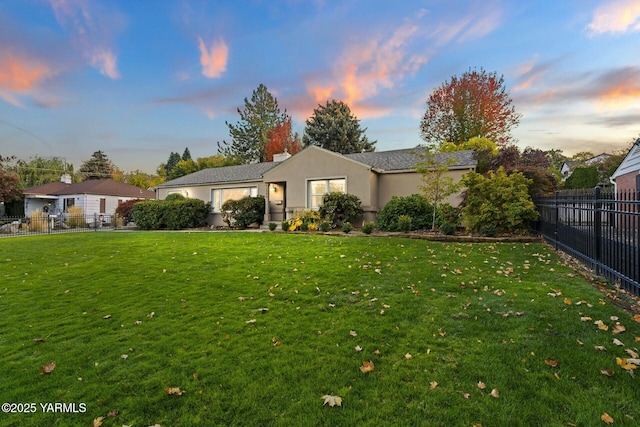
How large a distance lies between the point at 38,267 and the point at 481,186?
13.1m

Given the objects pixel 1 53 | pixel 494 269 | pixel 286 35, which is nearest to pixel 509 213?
pixel 494 269

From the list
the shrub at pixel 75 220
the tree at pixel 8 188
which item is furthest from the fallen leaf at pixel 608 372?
the tree at pixel 8 188

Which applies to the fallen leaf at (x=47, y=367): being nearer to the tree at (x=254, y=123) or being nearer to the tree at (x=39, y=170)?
the tree at (x=254, y=123)

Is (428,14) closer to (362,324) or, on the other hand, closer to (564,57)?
(564,57)

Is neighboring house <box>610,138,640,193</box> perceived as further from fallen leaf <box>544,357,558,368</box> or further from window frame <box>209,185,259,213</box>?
window frame <box>209,185,259,213</box>

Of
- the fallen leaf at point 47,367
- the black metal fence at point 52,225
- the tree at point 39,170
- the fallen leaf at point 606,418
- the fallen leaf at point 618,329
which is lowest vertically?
the fallen leaf at point 47,367

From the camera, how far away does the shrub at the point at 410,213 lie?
1255 centimetres

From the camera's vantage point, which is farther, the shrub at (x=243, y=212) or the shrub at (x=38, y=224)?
the shrub at (x=38, y=224)

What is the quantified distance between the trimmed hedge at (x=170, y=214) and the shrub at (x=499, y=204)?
14.8m

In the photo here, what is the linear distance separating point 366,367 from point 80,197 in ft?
113

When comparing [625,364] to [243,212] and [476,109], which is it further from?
[476,109]

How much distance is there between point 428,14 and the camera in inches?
495

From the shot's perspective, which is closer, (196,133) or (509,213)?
(509,213)

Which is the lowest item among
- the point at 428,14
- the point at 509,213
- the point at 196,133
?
the point at 509,213
